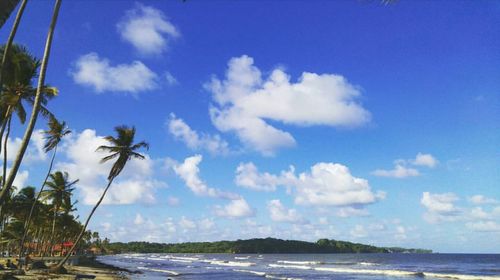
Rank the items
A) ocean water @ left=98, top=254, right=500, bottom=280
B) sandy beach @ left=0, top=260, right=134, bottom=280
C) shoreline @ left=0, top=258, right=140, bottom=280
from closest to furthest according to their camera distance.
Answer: sandy beach @ left=0, top=260, right=134, bottom=280, shoreline @ left=0, top=258, right=140, bottom=280, ocean water @ left=98, top=254, right=500, bottom=280

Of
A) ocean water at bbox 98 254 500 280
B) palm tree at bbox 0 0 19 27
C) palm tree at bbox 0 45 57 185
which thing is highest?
palm tree at bbox 0 45 57 185

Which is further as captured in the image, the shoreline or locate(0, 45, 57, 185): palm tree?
the shoreline

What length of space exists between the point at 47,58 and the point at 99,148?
22.6 m

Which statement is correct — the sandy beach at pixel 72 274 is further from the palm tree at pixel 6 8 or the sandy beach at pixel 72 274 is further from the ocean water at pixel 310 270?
the palm tree at pixel 6 8

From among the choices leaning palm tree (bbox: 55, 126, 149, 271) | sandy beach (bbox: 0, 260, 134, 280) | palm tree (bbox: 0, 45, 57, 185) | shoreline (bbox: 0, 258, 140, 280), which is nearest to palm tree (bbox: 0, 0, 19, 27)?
sandy beach (bbox: 0, 260, 134, 280)

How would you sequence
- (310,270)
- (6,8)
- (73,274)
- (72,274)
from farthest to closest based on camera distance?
(310,270), (73,274), (72,274), (6,8)

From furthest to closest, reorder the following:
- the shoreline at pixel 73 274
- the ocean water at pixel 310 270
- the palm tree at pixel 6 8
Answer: the ocean water at pixel 310 270 → the shoreline at pixel 73 274 → the palm tree at pixel 6 8

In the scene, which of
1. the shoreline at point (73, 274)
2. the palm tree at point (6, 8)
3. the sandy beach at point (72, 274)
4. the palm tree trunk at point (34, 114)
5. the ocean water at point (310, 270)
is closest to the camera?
the palm tree at point (6, 8)

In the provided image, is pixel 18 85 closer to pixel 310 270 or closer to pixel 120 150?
pixel 120 150

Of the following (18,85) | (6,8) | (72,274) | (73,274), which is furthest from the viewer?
(73,274)

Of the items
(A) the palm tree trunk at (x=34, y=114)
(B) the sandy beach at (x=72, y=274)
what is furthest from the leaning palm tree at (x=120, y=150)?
(A) the palm tree trunk at (x=34, y=114)

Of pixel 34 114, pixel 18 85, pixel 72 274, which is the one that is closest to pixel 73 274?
pixel 72 274

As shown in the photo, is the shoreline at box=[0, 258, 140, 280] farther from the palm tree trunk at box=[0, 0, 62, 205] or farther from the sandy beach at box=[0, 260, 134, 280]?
the palm tree trunk at box=[0, 0, 62, 205]

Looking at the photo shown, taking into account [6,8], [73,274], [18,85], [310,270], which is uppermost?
[18,85]
